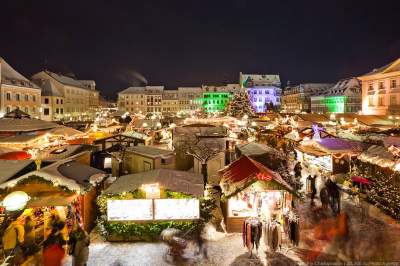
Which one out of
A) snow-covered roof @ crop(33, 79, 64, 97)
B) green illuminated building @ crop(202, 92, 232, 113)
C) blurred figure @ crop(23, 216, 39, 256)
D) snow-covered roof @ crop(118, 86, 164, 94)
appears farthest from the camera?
green illuminated building @ crop(202, 92, 232, 113)

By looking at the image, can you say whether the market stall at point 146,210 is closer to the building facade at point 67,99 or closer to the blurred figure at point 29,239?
the blurred figure at point 29,239

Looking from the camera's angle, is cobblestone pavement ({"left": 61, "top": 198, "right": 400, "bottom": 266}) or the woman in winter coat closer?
cobblestone pavement ({"left": 61, "top": 198, "right": 400, "bottom": 266})

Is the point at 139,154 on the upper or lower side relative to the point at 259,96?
lower

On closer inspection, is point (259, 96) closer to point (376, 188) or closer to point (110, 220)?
point (376, 188)

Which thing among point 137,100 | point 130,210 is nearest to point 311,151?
point 130,210

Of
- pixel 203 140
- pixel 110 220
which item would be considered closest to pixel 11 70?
pixel 203 140

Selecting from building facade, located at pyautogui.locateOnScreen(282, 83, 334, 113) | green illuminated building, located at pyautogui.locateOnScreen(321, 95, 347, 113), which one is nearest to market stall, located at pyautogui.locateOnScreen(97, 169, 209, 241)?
green illuminated building, located at pyautogui.locateOnScreen(321, 95, 347, 113)

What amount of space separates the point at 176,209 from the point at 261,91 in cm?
9026

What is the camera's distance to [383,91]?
40812mm

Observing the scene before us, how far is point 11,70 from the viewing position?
45.8 m

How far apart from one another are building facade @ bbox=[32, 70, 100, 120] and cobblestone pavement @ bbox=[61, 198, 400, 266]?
185 feet

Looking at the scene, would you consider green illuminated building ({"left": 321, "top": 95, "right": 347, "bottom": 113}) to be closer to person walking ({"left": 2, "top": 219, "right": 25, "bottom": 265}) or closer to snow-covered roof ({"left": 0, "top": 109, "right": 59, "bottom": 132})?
snow-covered roof ({"left": 0, "top": 109, "right": 59, "bottom": 132})

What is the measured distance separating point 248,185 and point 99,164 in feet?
36.8

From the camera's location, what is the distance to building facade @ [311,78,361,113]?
63281mm
